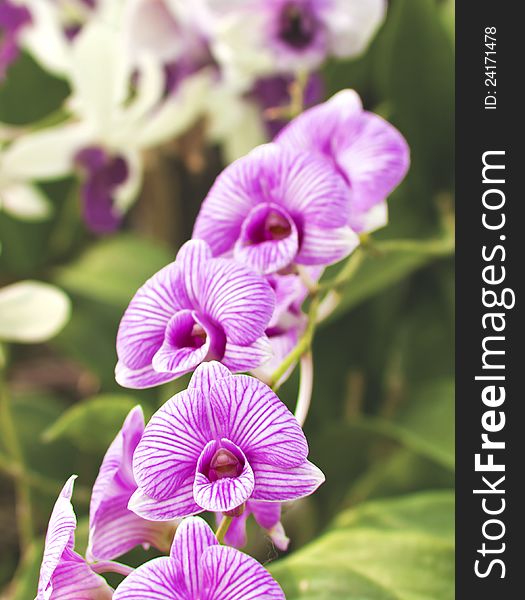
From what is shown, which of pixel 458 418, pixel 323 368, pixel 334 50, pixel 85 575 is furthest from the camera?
pixel 323 368

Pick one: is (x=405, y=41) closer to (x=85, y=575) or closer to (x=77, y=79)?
(x=77, y=79)

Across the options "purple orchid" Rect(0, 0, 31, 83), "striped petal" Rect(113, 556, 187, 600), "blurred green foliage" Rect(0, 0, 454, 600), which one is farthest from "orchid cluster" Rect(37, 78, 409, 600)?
"purple orchid" Rect(0, 0, 31, 83)

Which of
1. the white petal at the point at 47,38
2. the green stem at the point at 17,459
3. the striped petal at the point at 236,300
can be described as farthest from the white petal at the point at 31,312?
the striped petal at the point at 236,300

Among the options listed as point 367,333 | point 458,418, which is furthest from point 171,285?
point 367,333

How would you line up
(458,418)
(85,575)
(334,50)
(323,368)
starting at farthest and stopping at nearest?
1. (323,368)
2. (334,50)
3. (458,418)
4. (85,575)

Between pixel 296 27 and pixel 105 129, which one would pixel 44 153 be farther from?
pixel 296 27

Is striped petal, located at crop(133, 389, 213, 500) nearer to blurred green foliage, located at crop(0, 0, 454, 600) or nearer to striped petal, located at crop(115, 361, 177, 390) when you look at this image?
striped petal, located at crop(115, 361, 177, 390)
